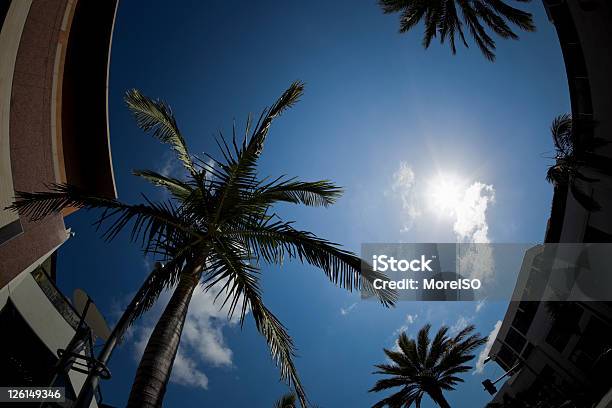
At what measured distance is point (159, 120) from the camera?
805 cm

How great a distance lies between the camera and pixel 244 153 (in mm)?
6961

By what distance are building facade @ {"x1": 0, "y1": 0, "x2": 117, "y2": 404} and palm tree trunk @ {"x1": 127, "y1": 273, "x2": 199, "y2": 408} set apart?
6.90 m

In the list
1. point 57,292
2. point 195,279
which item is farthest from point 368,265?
point 57,292

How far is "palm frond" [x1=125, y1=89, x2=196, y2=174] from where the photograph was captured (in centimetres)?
783

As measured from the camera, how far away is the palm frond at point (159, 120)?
783cm

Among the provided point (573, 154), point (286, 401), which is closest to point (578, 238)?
point (573, 154)

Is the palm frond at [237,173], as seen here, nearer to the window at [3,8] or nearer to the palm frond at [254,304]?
the palm frond at [254,304]

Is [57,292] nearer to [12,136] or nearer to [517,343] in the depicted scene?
[12,136]

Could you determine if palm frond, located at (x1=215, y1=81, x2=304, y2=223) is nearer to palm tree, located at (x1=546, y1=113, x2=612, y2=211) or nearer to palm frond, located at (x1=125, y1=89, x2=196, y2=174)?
palm frond, located at (x1=125, y1=89, x2=196, y2=174)

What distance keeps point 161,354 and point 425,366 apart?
811 inches

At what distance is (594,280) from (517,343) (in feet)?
38.2

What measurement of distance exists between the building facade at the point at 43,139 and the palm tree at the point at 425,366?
1762 cm

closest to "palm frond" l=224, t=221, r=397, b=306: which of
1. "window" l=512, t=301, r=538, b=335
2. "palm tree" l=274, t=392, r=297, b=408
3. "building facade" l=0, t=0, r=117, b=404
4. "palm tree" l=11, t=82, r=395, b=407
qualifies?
"palm tree" l=11, t=82, r=395, b=407

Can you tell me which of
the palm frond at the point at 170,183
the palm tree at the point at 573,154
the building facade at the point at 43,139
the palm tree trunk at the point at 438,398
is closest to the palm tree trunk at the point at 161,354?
the palm frond at the point at 170,183
